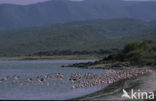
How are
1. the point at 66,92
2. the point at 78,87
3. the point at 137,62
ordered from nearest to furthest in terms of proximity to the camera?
the point at 66,92 → the point at 78,87 → the point at 137,62

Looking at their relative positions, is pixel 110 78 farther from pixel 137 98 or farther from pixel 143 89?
pixel 137 98

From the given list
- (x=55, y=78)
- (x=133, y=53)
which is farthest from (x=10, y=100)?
(x=133, y=53)

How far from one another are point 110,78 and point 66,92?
9388 mm

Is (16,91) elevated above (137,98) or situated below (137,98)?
below

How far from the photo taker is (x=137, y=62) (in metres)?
75.4

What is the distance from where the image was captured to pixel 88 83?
47250 millimetres

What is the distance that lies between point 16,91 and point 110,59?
141 ft

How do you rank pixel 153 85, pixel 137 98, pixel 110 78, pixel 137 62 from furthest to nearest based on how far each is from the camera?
pixel 137 62 < pixel 110 78 < pixel 153 85 < pixel 137 98

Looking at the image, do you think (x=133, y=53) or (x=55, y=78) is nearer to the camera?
(x=55, y=78)

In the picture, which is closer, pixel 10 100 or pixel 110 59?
pixel 10 100

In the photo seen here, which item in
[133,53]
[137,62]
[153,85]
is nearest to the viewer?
[153,85]

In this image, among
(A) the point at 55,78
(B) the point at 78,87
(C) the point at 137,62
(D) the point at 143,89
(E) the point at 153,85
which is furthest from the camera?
(C) the point at 137,62

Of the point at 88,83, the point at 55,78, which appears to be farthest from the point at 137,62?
the point at 88,83

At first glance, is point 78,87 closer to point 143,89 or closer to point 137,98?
point 143,89
